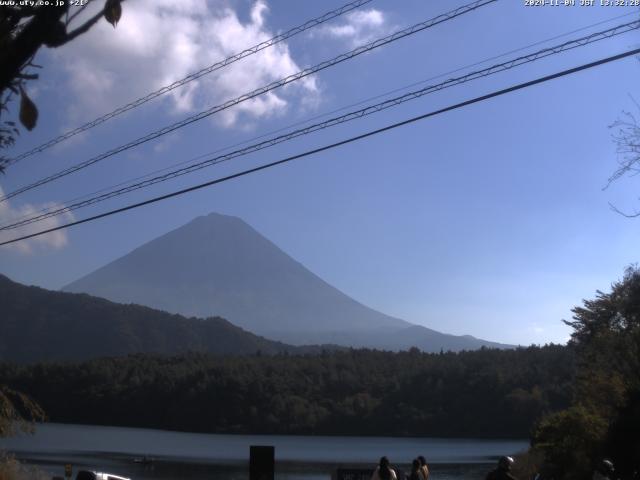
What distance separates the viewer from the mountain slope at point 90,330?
15575 centimetres

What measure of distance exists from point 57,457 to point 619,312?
46052 millimetres

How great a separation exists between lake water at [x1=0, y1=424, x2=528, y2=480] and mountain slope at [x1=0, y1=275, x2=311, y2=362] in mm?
58092

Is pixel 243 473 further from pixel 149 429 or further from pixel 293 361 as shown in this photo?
pixel 293 361

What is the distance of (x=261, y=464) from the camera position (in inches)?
479

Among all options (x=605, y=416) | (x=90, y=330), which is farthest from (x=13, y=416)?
(x=90, y=330)

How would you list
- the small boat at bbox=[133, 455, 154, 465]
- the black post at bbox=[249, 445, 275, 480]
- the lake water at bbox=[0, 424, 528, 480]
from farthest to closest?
the small boat at bbox=[133, 455, 154, 465]
the lake water at bbox=[0, 424, 528, 480]
the black post at bbox=[249, 445, 275, 480]

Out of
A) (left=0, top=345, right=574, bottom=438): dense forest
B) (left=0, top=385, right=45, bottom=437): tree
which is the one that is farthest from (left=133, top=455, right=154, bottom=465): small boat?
(left=0, top=385, right=45, bottom=437): tree

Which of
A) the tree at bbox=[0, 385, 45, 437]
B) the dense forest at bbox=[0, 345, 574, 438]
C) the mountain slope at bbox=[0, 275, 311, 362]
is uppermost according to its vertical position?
the mountain slope at bbox=[0, 275, 311, 362]

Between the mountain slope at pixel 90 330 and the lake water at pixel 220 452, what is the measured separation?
58.1m

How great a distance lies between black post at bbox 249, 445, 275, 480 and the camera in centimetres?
1209

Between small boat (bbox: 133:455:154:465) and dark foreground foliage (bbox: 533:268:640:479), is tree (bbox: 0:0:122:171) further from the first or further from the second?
small boat (bbox: 133:455:154:465)

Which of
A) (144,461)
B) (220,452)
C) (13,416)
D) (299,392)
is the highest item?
(299,392)

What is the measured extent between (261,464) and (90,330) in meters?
160

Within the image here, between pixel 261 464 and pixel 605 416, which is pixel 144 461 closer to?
pixel 605 416
